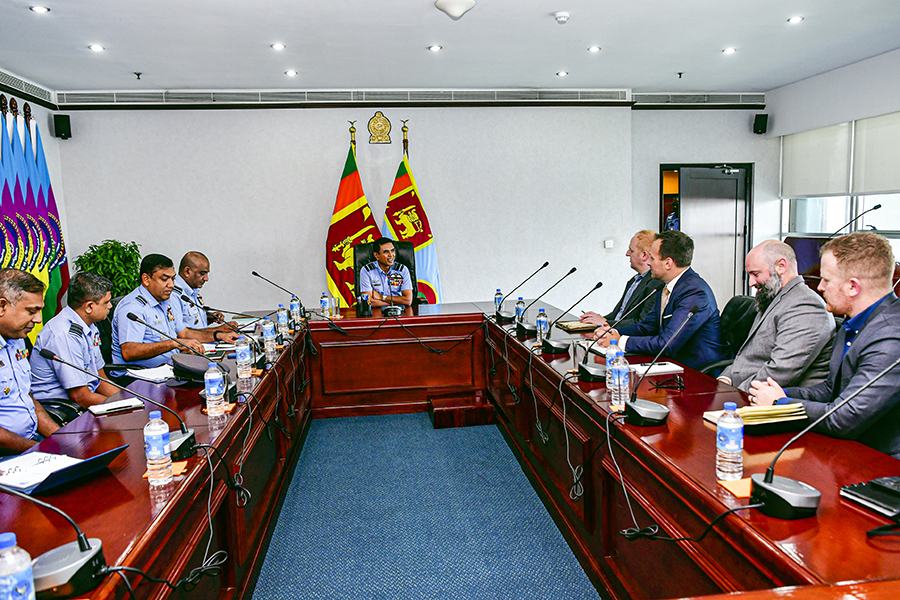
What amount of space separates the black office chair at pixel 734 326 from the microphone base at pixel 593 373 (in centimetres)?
87

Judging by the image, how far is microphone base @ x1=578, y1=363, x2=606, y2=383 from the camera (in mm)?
2187

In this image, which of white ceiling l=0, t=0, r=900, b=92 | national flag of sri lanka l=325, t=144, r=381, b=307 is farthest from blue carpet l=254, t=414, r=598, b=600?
white ceiling l=0, t=0, r=900, b=92

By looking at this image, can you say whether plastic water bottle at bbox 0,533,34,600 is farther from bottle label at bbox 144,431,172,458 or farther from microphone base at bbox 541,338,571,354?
microphone base at bbox 541,338,571,354

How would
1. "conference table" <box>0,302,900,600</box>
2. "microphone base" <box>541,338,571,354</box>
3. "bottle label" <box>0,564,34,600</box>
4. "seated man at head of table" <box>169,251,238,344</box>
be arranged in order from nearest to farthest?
"bottle label" <box>0,564,34,600</box> → "conference table" <box>0,302,900,600</box> → "microphone base" <box>541,338,571,354</box> → "seated man at head of table" <box>169,251,238,344</box>

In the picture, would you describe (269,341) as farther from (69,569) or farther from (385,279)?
(69,569)

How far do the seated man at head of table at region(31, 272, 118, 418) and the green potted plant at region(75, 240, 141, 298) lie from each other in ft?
8.48

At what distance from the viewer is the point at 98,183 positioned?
5.40m

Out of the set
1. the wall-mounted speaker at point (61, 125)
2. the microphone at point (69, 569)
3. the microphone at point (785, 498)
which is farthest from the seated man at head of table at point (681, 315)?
the wall-mounted speaker at point (61, 125)

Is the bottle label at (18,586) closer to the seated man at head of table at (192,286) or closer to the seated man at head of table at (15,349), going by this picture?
the seated man at head of table at (15,349)

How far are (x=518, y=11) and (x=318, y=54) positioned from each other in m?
1.61

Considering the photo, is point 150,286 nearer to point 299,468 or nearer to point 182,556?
point 299,468

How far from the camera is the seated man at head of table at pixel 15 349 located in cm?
206

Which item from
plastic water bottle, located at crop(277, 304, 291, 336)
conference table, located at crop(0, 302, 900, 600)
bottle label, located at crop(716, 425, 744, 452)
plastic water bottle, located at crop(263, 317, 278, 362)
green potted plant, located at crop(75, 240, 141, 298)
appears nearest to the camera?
conference table, located at crop(0, 302, 900, 600)

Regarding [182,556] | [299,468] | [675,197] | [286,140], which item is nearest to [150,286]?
[299,468]
